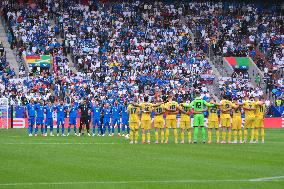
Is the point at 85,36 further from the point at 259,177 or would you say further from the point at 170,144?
the point at 259,177

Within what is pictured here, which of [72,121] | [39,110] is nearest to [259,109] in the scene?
[72,121]

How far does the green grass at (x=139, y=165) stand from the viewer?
19031 millimetres


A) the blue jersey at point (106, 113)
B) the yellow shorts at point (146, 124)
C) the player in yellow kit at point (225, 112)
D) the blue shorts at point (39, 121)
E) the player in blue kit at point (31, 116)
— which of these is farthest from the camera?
the blue jersey at point (106, 113)

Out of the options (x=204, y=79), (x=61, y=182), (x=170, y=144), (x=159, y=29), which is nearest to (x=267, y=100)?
(x=204, y=79)

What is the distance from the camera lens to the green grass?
19031 millimetres

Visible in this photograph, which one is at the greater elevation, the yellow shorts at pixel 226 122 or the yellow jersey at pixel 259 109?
the yellow jersey at pixel 259 109

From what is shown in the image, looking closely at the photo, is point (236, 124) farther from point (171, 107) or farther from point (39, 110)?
point (39, 110)

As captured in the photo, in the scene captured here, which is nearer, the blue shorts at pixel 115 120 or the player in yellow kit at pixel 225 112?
the player in yellow kit at pixel 225 112

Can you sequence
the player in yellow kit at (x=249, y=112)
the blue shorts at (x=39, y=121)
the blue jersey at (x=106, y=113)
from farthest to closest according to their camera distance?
1. the blue jersey at (x=106, y=113)
2. the blue shorts at (x=39, y=121)
3. the player in yellow kit at (x=249, y=112)

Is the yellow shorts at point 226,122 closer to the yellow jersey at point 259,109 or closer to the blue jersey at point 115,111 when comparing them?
the yellow jersey at point 259,109

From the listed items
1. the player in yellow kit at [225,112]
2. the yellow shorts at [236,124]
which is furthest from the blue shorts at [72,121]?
the yellow shorts at [236,124]

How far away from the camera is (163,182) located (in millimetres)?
19125

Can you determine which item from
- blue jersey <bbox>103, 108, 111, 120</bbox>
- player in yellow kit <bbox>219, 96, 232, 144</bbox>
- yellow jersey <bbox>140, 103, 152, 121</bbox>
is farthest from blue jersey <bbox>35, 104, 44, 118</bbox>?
player in yellow kit <bbox>219, 96, 232, 144</bbox>

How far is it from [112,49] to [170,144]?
93.3ft
